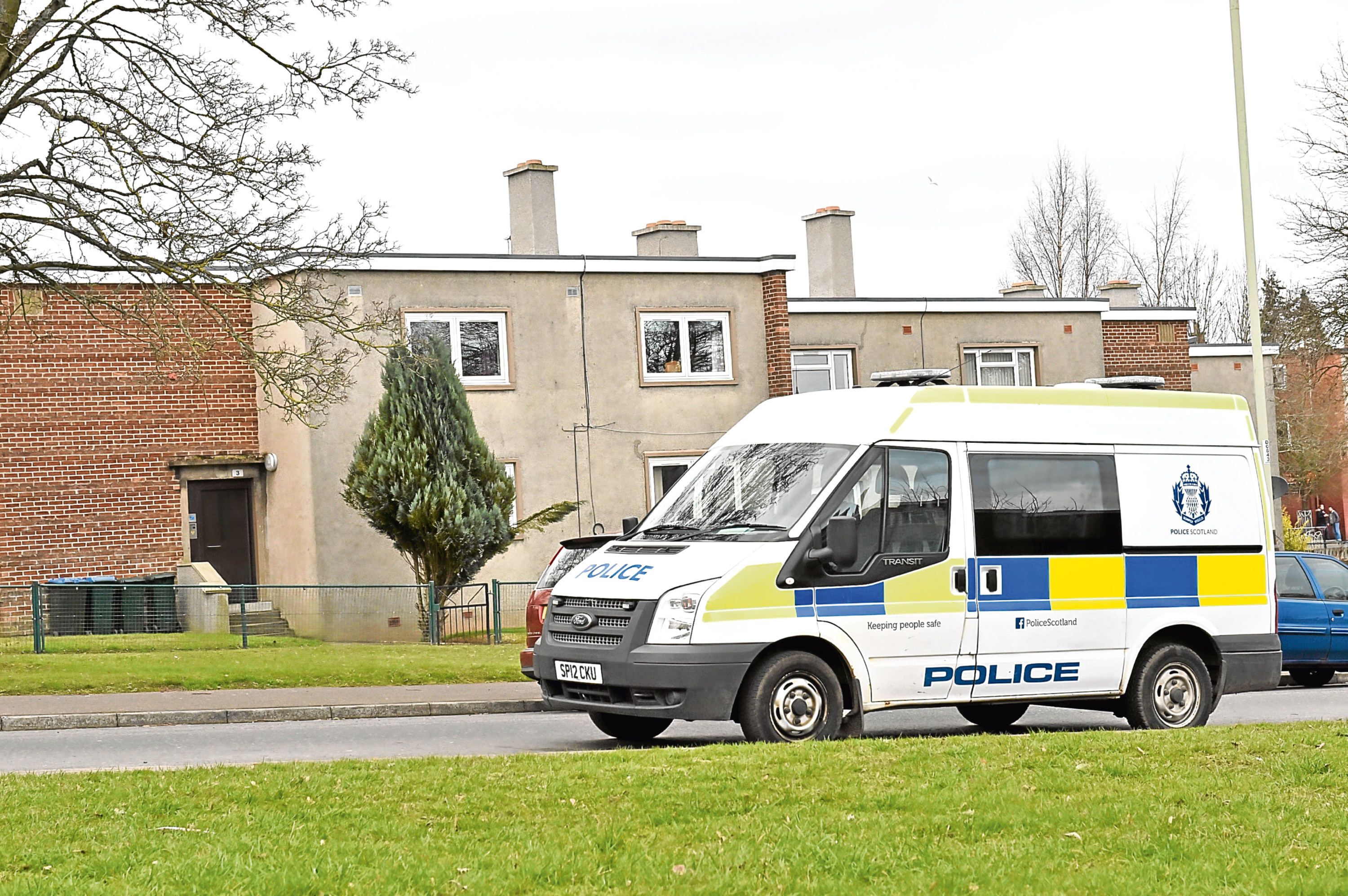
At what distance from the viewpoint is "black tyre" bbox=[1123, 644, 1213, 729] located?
39.9 feet

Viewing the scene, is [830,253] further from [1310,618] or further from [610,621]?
[610,621]

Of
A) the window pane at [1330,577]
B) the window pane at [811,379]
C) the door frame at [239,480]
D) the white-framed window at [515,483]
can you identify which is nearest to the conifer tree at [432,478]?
the white-framed window at [515,483]

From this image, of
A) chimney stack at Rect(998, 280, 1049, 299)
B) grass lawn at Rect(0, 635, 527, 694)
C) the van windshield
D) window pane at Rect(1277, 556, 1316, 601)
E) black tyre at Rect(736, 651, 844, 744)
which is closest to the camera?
black tyre at Rect(736, 651, 844, 744)

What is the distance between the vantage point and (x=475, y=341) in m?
28.2

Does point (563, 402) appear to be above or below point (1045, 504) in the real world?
above

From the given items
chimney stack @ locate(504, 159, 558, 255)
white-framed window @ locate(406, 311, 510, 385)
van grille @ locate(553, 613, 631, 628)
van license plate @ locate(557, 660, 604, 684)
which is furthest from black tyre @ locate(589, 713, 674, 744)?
chimney stack @ locate(504, 159, 558, 255)

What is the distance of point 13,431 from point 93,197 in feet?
38.1

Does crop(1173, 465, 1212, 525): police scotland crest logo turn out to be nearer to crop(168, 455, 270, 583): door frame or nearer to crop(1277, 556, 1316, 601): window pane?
crop(1277, 556, 1316, 601): window pane

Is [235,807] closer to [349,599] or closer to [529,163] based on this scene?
[349,599]

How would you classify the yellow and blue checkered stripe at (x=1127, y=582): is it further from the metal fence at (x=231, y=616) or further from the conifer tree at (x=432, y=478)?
the conifer tree at (x=432, y=478)

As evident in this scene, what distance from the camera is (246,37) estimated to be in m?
18.0

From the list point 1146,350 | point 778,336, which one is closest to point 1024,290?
point 1146,350

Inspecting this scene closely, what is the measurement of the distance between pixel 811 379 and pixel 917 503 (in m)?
21.2

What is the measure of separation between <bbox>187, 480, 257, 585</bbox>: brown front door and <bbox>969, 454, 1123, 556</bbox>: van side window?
792 inches
